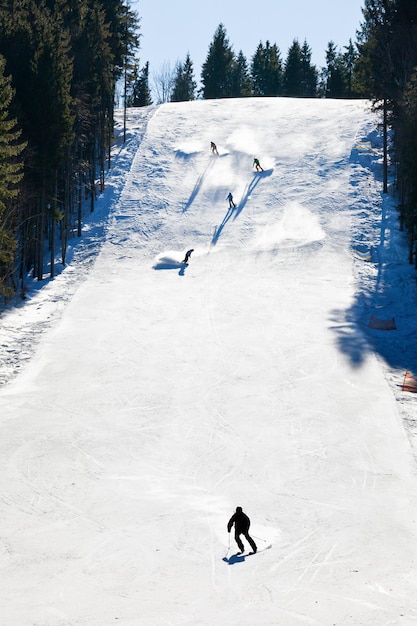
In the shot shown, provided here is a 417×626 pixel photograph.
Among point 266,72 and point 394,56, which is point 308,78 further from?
point 394,56

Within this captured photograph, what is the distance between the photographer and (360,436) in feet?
68.7

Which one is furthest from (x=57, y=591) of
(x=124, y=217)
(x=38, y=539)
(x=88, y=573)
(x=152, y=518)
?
(x=124, y=217)

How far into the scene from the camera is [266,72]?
91.8 metres

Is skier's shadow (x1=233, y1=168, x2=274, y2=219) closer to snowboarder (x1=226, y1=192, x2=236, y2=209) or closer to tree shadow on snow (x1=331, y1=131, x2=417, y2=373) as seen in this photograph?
snowboarder (x1=226, y1=192, x2=236, y2=209)

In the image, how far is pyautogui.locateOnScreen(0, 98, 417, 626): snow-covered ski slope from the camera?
1282cm

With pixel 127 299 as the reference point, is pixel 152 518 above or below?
below

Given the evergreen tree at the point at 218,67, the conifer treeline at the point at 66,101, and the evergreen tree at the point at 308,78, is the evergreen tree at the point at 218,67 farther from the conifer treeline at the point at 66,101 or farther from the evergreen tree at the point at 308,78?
the conifer treeline at the point at 66,101

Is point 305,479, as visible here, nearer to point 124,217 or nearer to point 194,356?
point 194,356

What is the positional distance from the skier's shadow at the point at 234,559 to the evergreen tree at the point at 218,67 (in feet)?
265

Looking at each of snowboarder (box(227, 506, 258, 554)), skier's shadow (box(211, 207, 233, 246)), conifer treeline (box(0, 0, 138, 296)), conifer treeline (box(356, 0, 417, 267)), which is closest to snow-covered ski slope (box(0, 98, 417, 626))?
skier's shadow (box(211, 207, 233, 246))

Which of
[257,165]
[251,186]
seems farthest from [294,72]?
[251,186]

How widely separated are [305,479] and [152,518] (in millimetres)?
4436

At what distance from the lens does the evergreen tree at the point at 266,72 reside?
297ft

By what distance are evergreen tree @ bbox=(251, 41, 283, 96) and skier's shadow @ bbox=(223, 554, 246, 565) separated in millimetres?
83438
